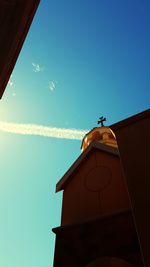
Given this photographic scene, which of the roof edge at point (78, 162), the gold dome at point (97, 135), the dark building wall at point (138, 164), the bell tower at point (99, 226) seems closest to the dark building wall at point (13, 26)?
the dark building wall at point (138, 164)

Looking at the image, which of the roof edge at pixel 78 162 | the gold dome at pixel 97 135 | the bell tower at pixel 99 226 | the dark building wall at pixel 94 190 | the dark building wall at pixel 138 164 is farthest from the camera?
the gold dome at pixel 97 135

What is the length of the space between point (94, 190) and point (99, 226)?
1.84 metres

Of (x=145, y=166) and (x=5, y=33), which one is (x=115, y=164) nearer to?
(x=145, y=166)

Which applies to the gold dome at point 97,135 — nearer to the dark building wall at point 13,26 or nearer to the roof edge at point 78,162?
the roof edge at point 78,162

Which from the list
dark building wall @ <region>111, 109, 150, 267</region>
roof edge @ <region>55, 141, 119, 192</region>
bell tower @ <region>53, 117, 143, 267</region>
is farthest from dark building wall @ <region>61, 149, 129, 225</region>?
dark building wall @ <region>111, 109, 150, 267</region>

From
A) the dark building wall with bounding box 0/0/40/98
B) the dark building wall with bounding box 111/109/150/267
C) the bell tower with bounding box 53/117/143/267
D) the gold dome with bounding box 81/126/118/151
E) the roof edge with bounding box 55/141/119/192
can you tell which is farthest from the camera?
the gold dome with bounding box 81/126/118/151

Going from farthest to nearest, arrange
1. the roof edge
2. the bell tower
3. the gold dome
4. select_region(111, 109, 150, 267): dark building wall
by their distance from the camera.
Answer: the gold dome, the roof edge, the bell tower, select_region(111, 109, 150, 267): dark building wall

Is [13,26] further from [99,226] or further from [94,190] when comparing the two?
[94,190]

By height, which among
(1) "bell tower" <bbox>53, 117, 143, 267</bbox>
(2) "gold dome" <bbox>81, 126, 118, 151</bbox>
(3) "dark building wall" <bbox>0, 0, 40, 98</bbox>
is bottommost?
(1) "bell tower" <bbox>53, 117, 143, 267</bbox>

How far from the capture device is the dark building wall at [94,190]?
815 cm

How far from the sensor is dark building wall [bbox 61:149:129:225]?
26.7 feet

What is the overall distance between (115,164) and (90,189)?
4.63 feet

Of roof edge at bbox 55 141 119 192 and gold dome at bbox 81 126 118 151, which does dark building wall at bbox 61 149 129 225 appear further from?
gold dome at bbox 81 126 118 151

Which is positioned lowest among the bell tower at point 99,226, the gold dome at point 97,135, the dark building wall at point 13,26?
the bell tower at point 99,226
